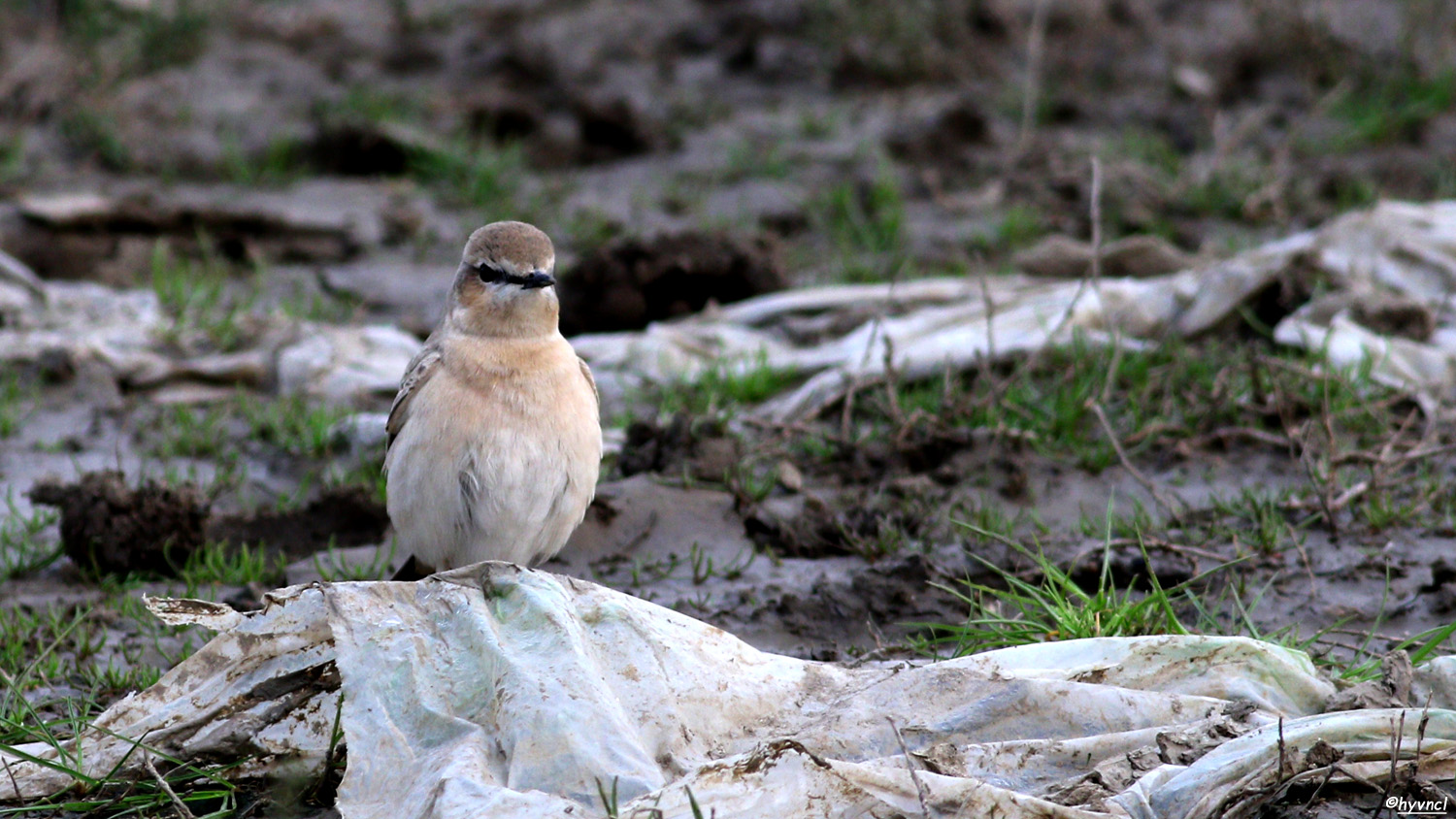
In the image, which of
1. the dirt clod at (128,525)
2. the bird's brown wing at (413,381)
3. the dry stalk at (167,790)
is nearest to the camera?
the dry stalk at (167,790)

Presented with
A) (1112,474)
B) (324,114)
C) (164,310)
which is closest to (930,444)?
(1112,474)

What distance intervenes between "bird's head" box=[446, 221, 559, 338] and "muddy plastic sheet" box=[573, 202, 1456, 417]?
1.69 m

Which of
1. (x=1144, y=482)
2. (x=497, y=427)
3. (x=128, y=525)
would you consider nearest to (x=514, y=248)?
(x=497, y=427)

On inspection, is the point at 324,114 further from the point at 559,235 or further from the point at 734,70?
the point at 734,70

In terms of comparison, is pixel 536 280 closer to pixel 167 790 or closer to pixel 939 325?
pixel 167 790

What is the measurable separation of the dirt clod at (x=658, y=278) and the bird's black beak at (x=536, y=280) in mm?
2849

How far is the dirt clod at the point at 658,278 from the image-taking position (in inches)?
311

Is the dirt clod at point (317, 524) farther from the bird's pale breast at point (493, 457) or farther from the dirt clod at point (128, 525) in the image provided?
the bird's pale breast at point (493, 457)

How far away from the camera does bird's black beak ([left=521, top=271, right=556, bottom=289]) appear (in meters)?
4.99

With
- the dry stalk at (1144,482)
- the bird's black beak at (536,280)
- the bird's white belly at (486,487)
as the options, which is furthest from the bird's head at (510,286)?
the dry stalk at (1144,482)

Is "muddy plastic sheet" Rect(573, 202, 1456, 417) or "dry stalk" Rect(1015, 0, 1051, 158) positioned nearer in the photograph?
"muddy plastic sheet" Rect(573, 202, 1456, 417)

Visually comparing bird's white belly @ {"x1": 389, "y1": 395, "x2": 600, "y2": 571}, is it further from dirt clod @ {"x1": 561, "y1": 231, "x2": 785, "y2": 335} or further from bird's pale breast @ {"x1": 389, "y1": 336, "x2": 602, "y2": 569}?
dirt clod @ {"x1": 561, "y1": 231, "x2": 785, "y2": 335}

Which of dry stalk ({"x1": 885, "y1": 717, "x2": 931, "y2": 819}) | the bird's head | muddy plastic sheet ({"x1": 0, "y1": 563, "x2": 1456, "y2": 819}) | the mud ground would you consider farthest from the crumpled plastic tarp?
dry stalk ({"x1": 885, "y1": 717, "x2": 931, "y2": 819})

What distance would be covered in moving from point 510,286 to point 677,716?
1915 mm
